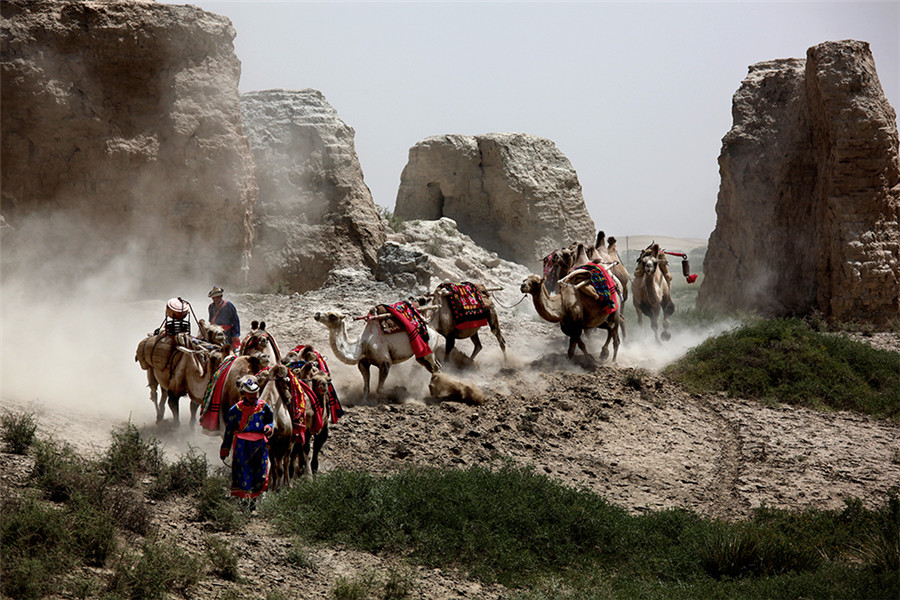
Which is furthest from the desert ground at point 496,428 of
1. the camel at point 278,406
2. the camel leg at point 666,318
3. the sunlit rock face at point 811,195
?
the sunlit rock face at point 811,195

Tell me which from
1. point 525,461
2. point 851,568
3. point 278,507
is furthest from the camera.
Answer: point 525,461

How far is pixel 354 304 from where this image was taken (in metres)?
17.8

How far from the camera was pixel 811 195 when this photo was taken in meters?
→ 22.2

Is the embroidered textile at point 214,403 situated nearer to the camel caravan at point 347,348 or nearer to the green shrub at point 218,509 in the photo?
the camel caravan at point 347,348

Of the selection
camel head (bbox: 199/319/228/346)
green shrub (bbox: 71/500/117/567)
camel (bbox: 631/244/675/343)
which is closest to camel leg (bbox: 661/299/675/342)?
camel (bbox: 631/244/675/343)

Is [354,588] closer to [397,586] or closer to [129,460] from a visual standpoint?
[397,586]

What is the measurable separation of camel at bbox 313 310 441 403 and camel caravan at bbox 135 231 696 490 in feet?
0.05

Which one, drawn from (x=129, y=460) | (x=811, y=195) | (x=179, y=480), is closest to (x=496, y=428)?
(x=179, y=480)

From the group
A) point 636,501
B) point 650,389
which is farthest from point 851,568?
point 650,389

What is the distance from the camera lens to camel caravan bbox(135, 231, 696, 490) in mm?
8508

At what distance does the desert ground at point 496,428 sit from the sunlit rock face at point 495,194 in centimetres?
1278

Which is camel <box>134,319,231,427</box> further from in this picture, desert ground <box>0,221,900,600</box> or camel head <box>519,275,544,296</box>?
camel head <box>519,275,544,296</box>

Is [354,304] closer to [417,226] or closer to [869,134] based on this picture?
[417,226]

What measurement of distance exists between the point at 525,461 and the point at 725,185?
597 inches
